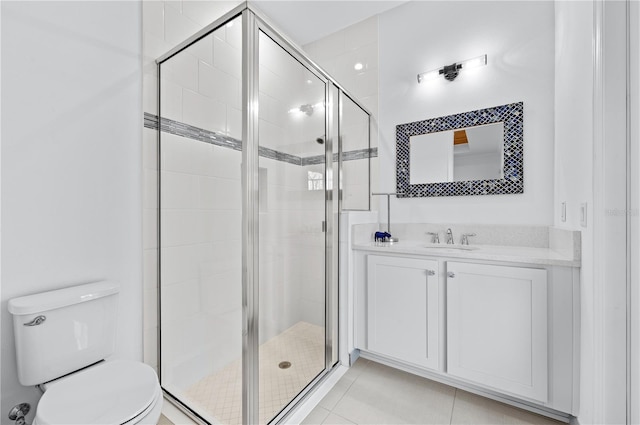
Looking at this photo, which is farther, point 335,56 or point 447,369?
point 335,56

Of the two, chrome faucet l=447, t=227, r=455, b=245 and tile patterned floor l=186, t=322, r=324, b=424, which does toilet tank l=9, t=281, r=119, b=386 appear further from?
chrome faucet l=447, t=227, r=455, b=245

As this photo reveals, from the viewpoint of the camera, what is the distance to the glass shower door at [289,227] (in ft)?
4.50

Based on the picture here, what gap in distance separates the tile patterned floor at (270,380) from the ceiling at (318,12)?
2.21m

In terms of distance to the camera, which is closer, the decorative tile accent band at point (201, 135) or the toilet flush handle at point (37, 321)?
the toilet flush handle at point (37, 321)

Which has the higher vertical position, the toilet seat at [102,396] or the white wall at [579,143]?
the white wall at [579,143]

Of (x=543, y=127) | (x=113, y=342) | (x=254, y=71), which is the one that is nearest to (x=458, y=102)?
(x=543, y=127)

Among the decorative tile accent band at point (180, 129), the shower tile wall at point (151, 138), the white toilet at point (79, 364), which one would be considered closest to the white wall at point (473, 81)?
the decorative tile accent band at point (180, 129)

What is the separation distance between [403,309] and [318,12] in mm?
2443

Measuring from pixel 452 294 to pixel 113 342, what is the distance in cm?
173

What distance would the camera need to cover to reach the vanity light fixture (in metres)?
1.95

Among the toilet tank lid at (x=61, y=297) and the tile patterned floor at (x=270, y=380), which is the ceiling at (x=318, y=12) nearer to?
the toilet tank lid at (x=61, y=297)

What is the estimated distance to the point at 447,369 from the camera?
1.59 metres

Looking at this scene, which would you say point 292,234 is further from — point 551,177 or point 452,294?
point 551,177

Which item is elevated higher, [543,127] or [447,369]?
[543,127]
